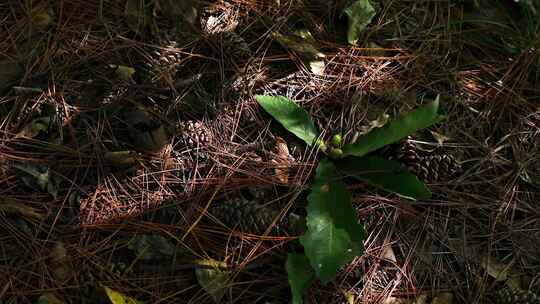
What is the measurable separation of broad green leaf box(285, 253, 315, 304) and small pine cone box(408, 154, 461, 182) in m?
0.48

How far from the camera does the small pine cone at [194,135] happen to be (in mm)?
1941

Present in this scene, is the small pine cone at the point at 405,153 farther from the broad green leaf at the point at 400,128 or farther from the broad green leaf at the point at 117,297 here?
the broad green leaf at the point at 117,297

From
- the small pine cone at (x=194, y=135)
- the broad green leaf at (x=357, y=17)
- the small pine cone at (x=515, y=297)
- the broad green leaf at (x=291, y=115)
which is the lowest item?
the small pine cone at (x=515, y=297)

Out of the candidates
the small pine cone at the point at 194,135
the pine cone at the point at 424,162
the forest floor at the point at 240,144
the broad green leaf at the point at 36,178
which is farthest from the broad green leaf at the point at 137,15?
the pine cone at the point at 424,162

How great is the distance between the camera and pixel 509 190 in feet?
6.47

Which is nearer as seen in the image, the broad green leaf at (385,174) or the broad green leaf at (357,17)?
the broad green leaf at (385,174)

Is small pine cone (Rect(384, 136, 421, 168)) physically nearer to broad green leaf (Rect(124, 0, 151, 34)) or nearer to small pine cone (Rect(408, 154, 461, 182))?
small pine cone (Rect(408, 154, 461, 182))

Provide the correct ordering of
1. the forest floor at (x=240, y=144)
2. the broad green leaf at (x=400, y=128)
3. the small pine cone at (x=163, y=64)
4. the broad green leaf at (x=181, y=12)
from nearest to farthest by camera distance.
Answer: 1. the forest floor at (x=240, y=144)
2. the broad green leaf at (x=400, y=128)
3. the small pine cone at (x=163, y=64)
4. the broad green leaf at (x=181, y=12)

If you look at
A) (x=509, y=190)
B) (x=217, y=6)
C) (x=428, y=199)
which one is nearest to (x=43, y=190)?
Result: (x=217, y=6)

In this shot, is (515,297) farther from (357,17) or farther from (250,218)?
(357,17)

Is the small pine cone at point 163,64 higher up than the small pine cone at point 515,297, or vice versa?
the small pine cone at point 163,64

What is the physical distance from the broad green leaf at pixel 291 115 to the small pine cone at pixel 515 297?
2.38 feet

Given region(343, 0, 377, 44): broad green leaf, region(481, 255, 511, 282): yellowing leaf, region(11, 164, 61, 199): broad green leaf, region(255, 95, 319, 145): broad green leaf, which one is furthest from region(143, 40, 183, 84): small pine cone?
region(481, 255, 511, 282): yellowing leaf

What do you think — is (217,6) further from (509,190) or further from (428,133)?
(509,190)
